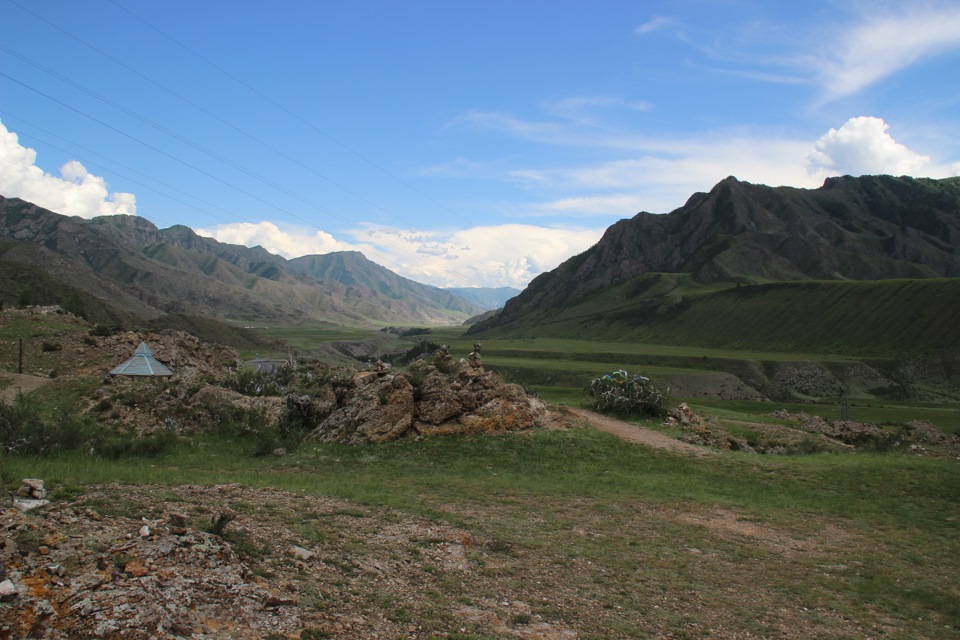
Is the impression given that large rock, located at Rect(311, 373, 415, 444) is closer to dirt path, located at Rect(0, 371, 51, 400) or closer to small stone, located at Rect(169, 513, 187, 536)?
small stone, located at Rect(169, 513, 187, 536)

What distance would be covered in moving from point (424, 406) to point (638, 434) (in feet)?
29.1

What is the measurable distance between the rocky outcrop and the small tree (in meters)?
5.99

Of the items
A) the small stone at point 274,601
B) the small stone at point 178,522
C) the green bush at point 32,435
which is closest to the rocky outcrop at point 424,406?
the green bush at point 32,435

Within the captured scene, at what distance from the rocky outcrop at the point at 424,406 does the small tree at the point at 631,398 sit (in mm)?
5994

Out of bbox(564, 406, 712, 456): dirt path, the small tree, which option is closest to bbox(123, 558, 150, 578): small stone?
bbox(564, 406, 712, 456): dirt path

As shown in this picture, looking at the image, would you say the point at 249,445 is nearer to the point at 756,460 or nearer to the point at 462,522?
the point at 462,522

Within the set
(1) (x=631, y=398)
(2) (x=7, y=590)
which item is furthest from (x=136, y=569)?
(1) (x=631, y=398)

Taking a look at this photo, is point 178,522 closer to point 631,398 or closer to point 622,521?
point 622,521

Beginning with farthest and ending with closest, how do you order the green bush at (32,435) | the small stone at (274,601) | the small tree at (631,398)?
the small tree at (631,398)
the green bush at (32,435)
the small stone at (274,601)

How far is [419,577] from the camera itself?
27.5 ft

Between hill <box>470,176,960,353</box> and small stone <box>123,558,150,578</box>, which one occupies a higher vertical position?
hill <box>470,176,960,353</box>

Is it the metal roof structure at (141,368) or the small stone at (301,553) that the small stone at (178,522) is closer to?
the small stone at (301,553)

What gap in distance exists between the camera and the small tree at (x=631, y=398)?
27.6 metres

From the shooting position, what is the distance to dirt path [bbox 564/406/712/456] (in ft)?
68.6
